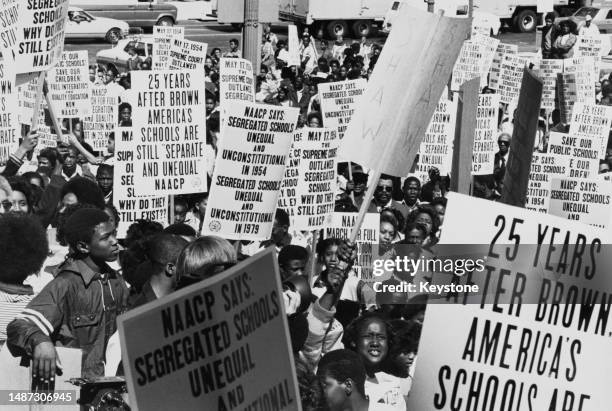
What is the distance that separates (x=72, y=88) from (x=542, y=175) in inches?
237

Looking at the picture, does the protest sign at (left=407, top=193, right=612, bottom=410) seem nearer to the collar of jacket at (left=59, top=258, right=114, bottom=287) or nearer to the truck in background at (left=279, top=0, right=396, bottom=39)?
the collar of jacket at (left=59, top=258, right=114, bottom=287)

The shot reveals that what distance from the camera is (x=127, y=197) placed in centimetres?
930

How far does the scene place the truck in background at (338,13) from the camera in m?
34.5

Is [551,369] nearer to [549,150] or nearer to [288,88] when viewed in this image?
[549,150]

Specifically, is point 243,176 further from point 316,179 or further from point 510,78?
point 510,78

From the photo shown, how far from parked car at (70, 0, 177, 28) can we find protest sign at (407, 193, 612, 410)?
30483 millimetres

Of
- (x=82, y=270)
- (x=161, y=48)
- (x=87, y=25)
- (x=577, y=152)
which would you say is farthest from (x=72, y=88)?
(x=87, y=25)

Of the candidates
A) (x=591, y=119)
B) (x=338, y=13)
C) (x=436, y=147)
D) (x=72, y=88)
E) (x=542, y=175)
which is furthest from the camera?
(x=338, y=13)

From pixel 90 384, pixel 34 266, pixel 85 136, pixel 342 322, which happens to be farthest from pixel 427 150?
pixel 90 384

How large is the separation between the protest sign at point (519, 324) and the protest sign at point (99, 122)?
10.8 metres

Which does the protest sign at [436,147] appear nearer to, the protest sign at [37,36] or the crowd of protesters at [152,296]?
the crowd of protesters at [152,296]

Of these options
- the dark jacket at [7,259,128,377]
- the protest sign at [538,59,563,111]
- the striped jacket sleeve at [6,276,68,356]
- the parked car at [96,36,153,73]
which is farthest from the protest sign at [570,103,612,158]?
the parked car at [96,36,153,73]

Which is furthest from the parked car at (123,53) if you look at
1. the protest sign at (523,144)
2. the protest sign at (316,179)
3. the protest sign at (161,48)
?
the protest sign at (523,144)

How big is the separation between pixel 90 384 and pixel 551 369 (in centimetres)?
150
